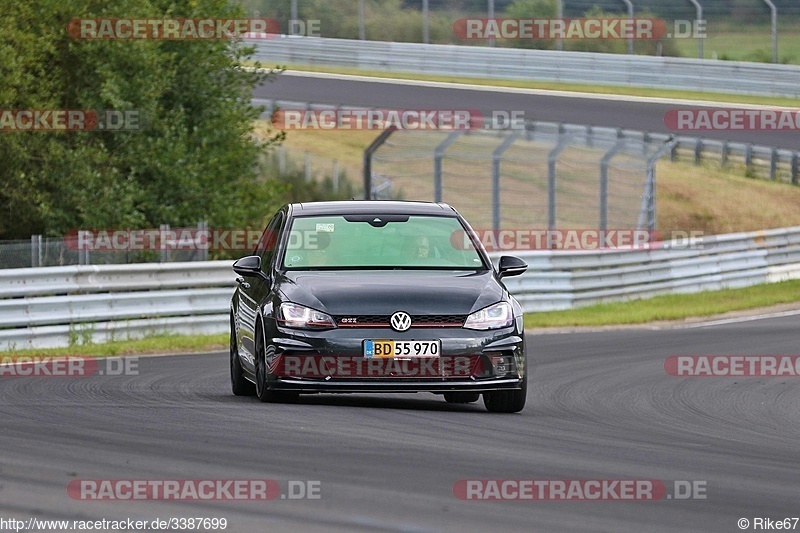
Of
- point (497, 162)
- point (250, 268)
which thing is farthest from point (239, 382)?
point (497, 162)

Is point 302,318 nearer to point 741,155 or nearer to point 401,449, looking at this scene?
point 401,449

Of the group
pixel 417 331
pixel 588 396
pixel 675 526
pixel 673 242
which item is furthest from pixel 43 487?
pixel 673 242

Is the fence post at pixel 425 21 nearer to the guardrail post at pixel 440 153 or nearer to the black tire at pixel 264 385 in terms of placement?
the guardrail post at pixel 440 153

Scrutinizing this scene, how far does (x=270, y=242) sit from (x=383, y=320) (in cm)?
205

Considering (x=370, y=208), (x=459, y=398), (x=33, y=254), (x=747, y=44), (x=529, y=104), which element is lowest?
(x=459, y=398)

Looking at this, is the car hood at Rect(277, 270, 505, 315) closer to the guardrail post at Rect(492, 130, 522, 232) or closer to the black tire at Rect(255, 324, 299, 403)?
the black tire at Rect(255, 324, 299, 403)

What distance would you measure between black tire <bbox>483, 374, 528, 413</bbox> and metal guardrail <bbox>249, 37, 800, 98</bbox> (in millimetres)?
29477

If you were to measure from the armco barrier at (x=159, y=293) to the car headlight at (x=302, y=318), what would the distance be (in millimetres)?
6855

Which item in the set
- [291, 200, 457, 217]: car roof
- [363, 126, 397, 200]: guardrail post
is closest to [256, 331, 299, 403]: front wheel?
[291, 200, 457, 217]: car roof

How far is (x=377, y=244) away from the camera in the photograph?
11.4 m

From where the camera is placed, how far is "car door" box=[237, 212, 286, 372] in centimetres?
1127

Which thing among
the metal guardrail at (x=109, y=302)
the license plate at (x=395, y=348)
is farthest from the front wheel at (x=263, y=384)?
the metal guardrail at (x=109, y=302)

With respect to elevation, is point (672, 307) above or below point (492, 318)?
below

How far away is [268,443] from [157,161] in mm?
17520
